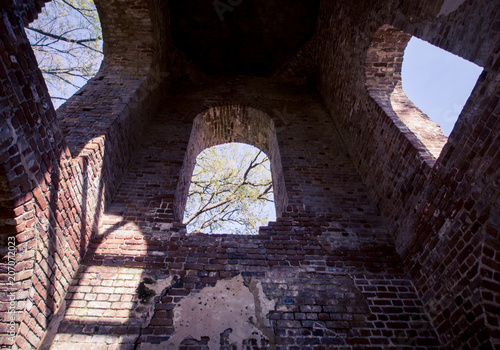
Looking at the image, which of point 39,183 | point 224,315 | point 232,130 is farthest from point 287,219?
point 232,130

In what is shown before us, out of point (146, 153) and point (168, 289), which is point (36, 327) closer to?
point (168, 289)

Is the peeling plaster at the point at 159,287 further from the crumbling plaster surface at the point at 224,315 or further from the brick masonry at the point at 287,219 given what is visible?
the crumbling plaster surface at the point at 224,315

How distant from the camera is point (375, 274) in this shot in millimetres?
3102

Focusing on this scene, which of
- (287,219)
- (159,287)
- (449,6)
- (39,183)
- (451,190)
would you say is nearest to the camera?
(39,183)

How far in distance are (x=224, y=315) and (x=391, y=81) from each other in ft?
13.6

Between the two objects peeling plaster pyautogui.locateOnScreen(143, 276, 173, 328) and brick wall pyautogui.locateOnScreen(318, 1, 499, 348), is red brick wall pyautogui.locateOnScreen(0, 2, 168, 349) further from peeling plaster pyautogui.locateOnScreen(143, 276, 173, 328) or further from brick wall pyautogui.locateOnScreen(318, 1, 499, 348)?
brick wall pyautogui.locateOnScreen(318, 1, 499, 348)

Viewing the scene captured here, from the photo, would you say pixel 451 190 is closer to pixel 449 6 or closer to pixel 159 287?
pixel 449 6

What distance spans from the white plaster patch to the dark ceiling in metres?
4.62

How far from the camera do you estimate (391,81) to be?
14.4ft

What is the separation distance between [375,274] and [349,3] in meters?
4.76

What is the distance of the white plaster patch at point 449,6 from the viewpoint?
2604 mm

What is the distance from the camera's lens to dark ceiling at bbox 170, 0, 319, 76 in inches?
264

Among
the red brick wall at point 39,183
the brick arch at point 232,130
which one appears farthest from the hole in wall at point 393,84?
the red brick wall at point 39,183

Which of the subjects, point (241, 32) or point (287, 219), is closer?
point (287, 219)
